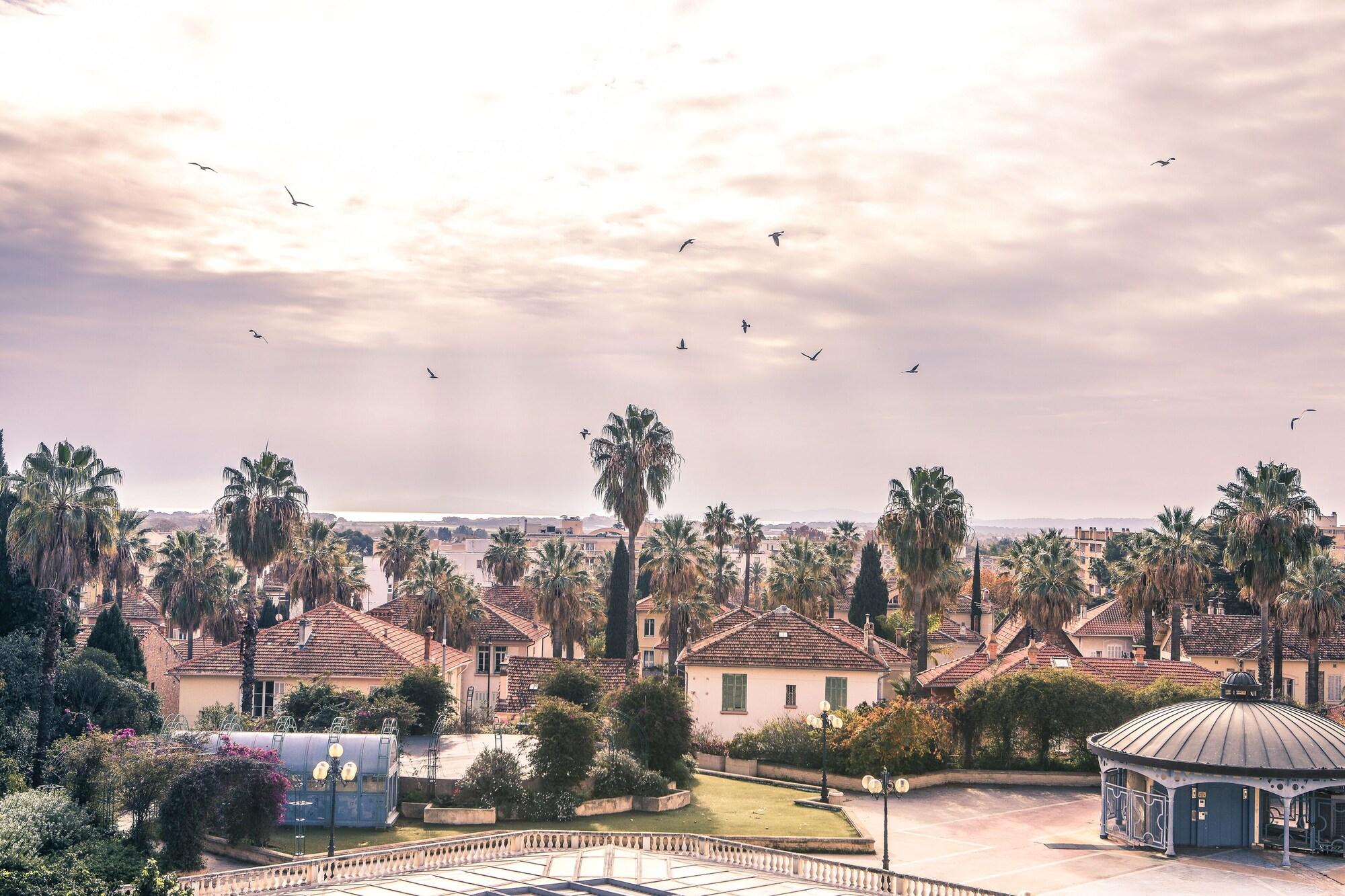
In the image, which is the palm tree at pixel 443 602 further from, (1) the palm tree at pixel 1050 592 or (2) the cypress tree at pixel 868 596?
(2) the cypress tree at pixel 868 596

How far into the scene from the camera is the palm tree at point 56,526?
42.8 metres

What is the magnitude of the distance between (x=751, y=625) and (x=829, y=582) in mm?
28189

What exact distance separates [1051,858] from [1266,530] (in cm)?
2628

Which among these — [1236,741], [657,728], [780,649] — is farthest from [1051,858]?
[780,649]

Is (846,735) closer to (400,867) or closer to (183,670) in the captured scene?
(400,867)

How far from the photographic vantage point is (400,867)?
104 ft

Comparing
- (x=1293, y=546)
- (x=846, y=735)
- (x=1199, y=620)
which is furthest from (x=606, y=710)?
(x=1199, y=620)

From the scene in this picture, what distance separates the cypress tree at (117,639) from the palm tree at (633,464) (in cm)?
2519

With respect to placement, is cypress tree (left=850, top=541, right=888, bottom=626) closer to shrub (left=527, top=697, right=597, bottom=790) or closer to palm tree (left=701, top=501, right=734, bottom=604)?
palm tree (left=701, top=501, right=734, bottom=604)

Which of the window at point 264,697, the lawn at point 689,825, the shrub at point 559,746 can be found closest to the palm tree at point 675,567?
the window at point 264,697

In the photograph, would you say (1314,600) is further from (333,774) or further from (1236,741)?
(333,774)

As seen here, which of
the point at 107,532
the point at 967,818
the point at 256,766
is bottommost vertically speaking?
the point at 967,818

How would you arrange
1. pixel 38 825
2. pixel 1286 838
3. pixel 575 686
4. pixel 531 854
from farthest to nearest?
pixel 575 686, pixel 1286 838, pixel 531 854, pixel 38 825

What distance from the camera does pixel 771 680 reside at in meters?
52.5
